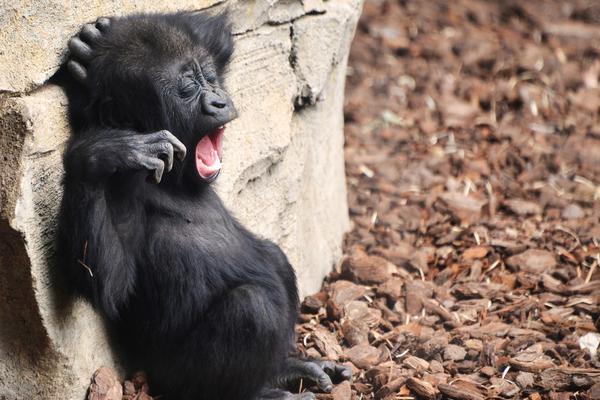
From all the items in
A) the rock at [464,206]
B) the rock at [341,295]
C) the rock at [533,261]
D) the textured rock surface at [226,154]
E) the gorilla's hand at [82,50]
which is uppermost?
the gorilla's hand at [82,50]

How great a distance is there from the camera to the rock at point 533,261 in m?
5.51

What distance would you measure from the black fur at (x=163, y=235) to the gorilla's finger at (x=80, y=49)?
0.10 ft

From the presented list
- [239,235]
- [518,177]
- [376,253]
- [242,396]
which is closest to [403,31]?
[518,177]

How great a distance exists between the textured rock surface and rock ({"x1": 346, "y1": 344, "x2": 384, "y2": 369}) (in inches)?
26.9

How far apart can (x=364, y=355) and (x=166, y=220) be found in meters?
1.34

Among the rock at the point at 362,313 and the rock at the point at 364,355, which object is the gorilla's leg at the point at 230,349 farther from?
the rock at the point at 362,313

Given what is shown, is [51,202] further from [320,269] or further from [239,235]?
[320,269]

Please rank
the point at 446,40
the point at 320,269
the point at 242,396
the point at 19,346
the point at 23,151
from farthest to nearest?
the point at 446,40 → the point at 320,269 → the point at 242,396 → the point at 19,346 → the point at 23,151

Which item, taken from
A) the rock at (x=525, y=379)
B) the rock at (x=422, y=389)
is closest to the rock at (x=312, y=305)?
the rock at (x=422, y=389)

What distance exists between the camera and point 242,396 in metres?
3.97

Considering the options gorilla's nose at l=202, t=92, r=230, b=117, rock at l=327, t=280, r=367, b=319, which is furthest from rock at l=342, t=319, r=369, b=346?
gorilla's nose at l=202, t=92, r=230, b=117

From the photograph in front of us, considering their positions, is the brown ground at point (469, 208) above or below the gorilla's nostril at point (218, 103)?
below

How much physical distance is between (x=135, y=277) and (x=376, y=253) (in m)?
2.26

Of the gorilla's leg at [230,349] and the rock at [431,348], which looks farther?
the rock at [431,348]
